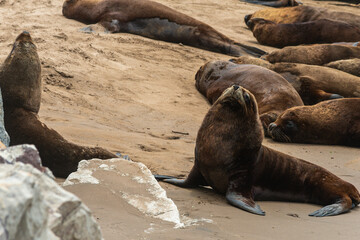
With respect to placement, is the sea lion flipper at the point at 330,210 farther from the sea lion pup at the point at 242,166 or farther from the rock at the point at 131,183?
the rock at the point at 131,183

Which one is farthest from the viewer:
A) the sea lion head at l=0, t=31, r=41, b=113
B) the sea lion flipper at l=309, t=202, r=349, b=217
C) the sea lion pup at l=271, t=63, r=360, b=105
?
the sea lion pup at l=271, t=63, r=360, b=105

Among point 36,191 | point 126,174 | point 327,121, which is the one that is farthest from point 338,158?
point 36,191

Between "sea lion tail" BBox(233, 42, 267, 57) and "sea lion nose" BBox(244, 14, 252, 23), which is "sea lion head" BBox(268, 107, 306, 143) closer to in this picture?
"sea lion tail" BBox(233, 42, 267, 57)

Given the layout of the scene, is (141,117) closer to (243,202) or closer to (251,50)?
(243,202)

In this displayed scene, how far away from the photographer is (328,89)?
385 inches

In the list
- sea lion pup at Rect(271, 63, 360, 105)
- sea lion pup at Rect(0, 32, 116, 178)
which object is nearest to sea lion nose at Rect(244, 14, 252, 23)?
sea lion pup at Rect(271, 63, 360, 105)

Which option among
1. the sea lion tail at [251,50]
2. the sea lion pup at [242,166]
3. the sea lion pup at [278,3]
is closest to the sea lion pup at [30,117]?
the sea lion pup at [242,166]

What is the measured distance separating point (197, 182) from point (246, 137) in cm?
56

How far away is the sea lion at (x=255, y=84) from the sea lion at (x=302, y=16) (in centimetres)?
488

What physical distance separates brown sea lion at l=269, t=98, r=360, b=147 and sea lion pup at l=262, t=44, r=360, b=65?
320 centimetres

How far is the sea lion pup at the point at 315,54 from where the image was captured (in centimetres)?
1132

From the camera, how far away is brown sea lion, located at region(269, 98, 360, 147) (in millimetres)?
7953

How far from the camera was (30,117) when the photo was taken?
4594 mm

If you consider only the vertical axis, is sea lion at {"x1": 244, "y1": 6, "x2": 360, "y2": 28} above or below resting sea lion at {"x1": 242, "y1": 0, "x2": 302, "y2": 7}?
above
